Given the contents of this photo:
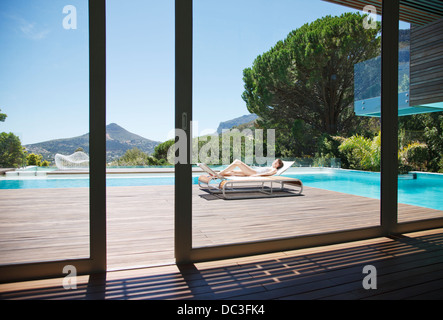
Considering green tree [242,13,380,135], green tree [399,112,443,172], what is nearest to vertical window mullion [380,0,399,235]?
green tree [399,112,443,172]

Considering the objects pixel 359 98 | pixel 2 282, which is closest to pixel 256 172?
pixel 359 98

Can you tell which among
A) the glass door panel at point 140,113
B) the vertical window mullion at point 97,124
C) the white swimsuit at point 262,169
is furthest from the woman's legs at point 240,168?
the vertical window mullion at point 97,124

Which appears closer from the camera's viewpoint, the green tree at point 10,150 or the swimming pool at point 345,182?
the green tree at point 10,150

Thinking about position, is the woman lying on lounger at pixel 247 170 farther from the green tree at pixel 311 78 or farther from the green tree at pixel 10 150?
the green tree at pixel 10 150

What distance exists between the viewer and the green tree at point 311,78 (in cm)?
626

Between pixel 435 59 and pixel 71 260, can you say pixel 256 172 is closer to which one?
pixel 435 59

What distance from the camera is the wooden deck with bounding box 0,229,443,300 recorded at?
1.75m

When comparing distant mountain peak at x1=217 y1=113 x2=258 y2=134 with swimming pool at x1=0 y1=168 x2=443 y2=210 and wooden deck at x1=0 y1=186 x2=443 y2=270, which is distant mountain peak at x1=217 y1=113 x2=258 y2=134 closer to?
swimming pool at x1=0 y1=168 x2=443 y2=210

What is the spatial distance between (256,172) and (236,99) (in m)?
1.84

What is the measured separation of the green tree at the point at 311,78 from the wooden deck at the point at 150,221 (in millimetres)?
1987

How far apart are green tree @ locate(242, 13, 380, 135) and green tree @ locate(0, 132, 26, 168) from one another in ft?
14.1

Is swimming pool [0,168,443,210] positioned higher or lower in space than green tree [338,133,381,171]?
lower
